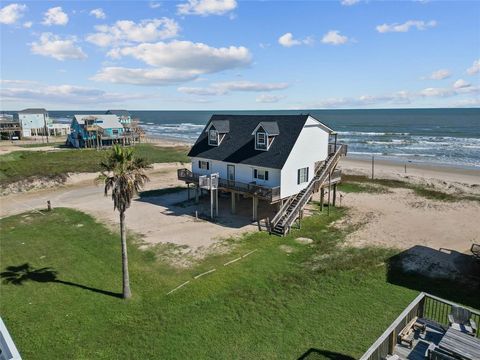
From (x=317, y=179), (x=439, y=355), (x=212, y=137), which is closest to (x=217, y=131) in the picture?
(x=212, y=137)

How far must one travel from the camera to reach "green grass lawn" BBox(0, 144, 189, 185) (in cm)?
4569

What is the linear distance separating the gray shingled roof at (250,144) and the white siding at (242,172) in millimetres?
444

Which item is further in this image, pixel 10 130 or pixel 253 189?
pixel 10 130

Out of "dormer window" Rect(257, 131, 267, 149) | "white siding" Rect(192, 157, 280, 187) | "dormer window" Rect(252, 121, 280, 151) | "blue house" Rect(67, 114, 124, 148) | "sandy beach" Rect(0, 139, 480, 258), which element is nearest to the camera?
"sandy beach" Rect(0, 139, 480, 258)

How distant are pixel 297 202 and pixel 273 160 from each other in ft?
13.5

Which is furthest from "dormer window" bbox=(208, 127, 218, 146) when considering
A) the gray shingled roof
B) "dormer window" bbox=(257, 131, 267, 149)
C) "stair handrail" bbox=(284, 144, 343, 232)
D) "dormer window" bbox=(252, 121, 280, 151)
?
"stair handrail" bbox=(284, 144, 343, 232)

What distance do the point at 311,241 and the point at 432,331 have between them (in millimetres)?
13838

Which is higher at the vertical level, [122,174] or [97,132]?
[97,132]

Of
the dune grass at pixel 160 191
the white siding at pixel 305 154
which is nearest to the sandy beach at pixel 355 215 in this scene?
the dune grass at pixel 160 191

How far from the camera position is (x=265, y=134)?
96.5 feet

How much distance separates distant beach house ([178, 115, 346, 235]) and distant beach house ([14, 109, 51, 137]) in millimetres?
79773

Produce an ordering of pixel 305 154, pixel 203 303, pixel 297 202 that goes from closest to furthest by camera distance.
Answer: pixel 203 303, pixel 297 202, pixel 305 154

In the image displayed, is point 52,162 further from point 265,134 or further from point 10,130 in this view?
point 10,130

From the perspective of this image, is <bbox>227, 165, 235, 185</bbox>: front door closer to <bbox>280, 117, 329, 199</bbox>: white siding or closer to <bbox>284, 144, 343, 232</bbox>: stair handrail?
<bbox>280, 117, 329, 199</bbox>: white siding
